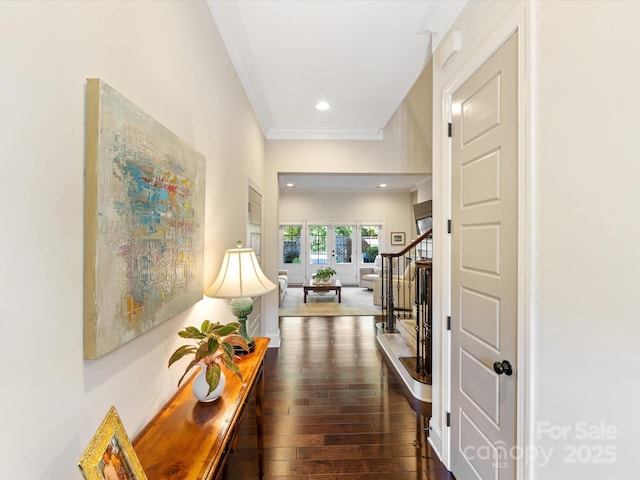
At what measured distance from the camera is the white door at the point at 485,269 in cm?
133

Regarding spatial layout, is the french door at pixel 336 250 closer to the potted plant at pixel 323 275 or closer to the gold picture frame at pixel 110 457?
the potted plant at pixel 323 275

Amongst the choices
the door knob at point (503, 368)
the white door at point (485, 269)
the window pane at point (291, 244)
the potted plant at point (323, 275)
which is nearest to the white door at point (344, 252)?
the window pane at point (291, 244)

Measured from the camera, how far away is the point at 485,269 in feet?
4.96

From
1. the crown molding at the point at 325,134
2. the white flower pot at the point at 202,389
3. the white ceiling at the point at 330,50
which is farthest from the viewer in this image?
the crown molding at the point at 325,134

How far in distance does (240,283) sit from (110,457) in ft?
3.38

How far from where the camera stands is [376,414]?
2.44 metres

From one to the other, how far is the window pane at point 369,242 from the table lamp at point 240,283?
7.60m

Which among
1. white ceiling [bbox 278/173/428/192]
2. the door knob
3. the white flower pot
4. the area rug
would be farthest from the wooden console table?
white ceiling [bbox 278/173/428/192]
